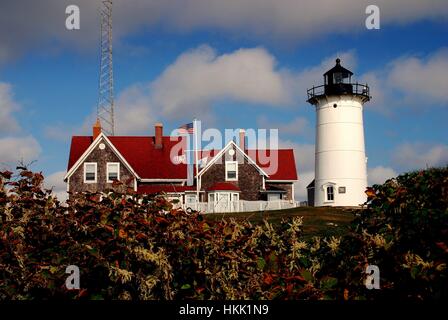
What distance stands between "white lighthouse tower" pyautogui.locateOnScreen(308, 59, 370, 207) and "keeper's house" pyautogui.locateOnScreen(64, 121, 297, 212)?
12.0 feet

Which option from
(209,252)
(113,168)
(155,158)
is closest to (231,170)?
(155,158)

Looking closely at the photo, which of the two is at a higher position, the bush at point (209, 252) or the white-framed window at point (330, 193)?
the white-framed window at point (330, 193)

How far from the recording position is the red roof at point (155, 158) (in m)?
47.5

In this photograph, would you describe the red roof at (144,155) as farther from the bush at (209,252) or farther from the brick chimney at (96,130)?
the bush at (209,252)

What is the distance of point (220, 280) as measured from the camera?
5.55 m

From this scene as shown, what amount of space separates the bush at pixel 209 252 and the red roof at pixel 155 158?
4091 centimetres

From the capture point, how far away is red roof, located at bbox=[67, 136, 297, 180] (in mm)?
47500

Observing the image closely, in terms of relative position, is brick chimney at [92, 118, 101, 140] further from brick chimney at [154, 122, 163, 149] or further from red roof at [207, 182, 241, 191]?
red roof at [207, 182, 241, 191]

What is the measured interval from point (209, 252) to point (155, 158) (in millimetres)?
43084

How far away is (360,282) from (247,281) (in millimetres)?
1014

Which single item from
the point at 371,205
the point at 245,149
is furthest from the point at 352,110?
the point at 371,205

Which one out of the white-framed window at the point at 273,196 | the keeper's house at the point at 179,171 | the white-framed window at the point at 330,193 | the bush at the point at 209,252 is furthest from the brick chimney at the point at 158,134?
the bush at the point at 209,252

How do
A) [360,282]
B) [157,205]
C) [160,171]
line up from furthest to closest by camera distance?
1. [160,171]
2. [157,205]
3. [360,282]
